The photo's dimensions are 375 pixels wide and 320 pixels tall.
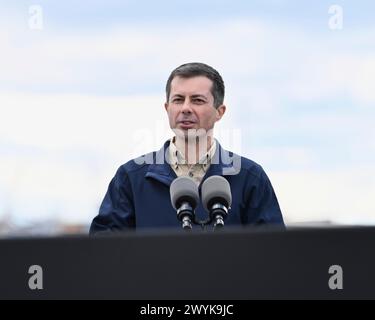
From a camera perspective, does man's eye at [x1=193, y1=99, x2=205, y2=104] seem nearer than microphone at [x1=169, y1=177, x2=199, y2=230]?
No

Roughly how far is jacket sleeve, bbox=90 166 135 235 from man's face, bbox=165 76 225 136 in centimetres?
24

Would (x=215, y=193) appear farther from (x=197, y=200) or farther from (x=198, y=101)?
(x=198, y=101)

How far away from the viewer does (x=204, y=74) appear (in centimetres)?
235

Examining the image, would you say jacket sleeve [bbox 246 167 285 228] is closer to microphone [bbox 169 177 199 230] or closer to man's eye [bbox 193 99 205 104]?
man's eye [bbox 193 99 205 104]

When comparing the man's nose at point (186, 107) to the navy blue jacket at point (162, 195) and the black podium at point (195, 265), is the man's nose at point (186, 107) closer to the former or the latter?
the navy blue jacket at point (162, 195)

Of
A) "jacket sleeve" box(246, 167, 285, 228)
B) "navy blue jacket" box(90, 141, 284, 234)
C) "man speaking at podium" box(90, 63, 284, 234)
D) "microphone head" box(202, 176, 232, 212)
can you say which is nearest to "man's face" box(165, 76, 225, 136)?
"man speaking at podium" box(90, 63, 284, 234)

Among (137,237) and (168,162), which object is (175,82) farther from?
(137,237)

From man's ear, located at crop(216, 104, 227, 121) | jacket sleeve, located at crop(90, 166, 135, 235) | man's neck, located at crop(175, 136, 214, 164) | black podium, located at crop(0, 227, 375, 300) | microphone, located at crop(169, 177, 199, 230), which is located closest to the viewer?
black podium, located at crop(0, 227, 375, 300)

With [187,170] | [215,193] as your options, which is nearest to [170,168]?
[187,170]

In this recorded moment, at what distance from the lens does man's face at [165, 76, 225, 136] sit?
2.11 metres

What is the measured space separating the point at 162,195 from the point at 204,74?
530 mm

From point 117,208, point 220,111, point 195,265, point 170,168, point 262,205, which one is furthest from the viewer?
point 220,111

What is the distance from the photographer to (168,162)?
7.03 ft

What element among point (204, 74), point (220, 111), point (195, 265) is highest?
point (204, 74)
